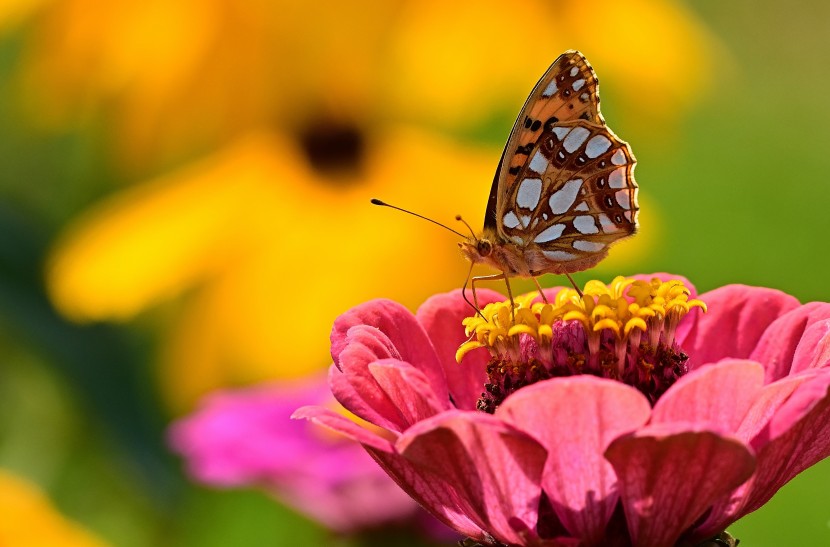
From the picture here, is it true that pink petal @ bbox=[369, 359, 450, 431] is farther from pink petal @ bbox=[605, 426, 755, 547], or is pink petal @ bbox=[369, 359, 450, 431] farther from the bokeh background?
the bokeh background

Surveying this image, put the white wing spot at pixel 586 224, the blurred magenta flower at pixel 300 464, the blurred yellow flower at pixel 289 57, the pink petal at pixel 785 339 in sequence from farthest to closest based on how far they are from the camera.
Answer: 1. the blurred yellow flower at pixel 289 57
2. the blurred magenta flower at pixel 300 464
3. the white wing spot at pixel 586 224
4. the pink petal at pixel 785 339

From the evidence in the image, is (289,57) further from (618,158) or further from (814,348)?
(814,348)

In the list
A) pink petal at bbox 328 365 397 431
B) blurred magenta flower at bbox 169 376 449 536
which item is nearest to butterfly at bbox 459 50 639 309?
pink petal at bbox 328 365 397 431

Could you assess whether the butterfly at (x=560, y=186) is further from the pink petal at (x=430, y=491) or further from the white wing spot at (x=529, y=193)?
the pink petal at (x=430, y=491)

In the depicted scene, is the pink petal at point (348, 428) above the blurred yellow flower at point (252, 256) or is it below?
above

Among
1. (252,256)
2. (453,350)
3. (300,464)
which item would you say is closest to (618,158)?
(453,350)

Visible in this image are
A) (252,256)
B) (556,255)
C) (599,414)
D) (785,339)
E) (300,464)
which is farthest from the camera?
(252,256)

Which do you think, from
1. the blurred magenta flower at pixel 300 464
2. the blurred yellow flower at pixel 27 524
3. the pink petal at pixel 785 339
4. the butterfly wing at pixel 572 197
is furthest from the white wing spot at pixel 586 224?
the blurred yellow flower at pixel 27 524
